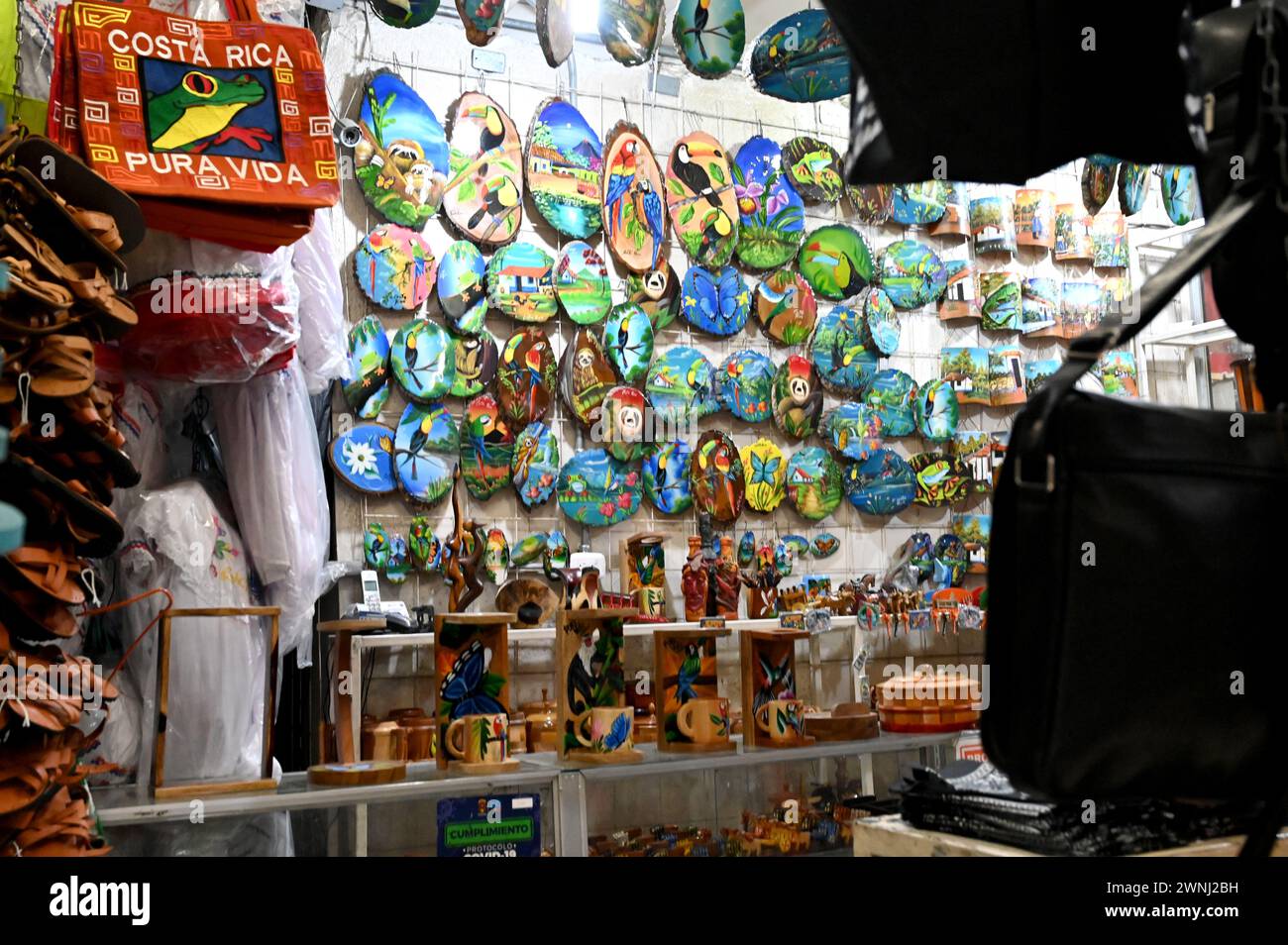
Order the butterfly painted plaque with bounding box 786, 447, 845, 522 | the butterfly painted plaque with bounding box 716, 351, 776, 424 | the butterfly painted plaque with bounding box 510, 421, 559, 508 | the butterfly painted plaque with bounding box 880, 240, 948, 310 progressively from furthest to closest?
1. the butterfly painted plaque with bounding box 880, 240, 948, 310
2. the butterfly painted plaque with bounding box 786, 447, 845, 522
3. the butterfly painted plaque with bounding box 716, 351, 776, 424
4. the butterfly painted plaque with bounding box 510, 421, 559, 508

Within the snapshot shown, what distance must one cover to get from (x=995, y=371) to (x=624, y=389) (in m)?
1.67

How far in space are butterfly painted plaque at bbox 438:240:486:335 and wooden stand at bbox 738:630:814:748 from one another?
1.83 metres

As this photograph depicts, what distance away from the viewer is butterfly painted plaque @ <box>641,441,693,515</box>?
4.06m

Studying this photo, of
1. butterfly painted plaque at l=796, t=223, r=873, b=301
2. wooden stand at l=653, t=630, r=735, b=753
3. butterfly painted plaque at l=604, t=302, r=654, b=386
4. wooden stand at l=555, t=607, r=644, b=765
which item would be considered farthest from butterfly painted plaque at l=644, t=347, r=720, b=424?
wooden stand at l=555, t=607, r=644, b=765

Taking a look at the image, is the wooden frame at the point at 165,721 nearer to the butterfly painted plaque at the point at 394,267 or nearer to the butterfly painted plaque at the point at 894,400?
the butterfly painted plaque at the point at 394,267

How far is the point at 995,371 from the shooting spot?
15.6 feet

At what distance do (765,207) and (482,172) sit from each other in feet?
3.62

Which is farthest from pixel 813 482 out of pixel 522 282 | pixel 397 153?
pixel 397 153

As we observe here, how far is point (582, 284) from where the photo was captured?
13.1ft

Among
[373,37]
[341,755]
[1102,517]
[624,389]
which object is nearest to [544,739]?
[341,755]

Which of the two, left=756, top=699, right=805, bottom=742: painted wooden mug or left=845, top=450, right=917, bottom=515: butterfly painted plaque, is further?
left=845, top=450, right=917, bottom=515: butterfly painted plaque

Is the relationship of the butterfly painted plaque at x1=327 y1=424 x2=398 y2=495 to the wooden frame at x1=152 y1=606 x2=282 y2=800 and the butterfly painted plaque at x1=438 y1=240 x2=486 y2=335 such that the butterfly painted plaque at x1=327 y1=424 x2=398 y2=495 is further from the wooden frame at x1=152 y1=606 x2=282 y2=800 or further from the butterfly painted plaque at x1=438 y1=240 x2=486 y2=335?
the wooden frame at x1=152 y1=606 x2=282 y2=800

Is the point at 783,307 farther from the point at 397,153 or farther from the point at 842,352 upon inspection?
the point at 397,153

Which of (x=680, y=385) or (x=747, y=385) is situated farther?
(x=747, y=385)
